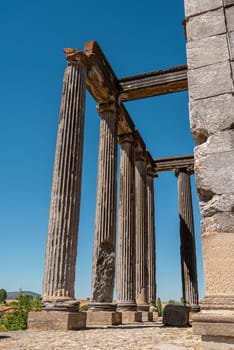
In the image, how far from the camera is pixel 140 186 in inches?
987

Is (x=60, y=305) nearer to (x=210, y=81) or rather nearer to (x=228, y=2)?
(x=210, y=81)

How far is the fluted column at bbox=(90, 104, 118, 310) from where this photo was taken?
598 inches

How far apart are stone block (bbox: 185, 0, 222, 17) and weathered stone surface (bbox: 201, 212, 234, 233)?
3508mm

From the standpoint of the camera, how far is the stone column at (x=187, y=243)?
1056 inches

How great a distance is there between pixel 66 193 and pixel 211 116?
29.2ft

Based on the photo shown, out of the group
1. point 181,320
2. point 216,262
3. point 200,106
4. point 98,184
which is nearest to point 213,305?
point 216,262

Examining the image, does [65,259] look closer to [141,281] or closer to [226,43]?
[226,43]

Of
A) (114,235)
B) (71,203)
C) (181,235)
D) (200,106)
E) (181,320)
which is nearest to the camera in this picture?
(200,106)

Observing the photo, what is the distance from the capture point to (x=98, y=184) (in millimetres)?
17422

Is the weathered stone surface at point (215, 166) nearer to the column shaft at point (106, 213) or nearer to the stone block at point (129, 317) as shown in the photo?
the column shaft at point (106, 213)

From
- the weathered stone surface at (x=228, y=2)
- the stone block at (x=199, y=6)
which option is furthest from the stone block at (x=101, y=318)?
the weathered stone surface at (x=228, y=2)

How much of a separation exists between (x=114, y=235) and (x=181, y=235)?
13.5 meters

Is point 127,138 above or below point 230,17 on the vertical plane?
above

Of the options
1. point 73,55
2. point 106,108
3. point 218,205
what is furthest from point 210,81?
point 106,108
